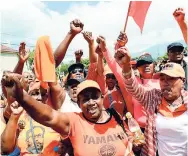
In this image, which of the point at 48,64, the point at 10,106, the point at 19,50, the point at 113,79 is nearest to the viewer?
the point at 10,106

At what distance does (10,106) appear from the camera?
290cm

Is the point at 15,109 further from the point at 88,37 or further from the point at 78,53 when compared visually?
the point at 78,53

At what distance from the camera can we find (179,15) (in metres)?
3.61

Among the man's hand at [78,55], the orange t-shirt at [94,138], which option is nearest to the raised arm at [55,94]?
the orange t-shirt at [94,138]

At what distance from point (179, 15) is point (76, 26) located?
1.17m

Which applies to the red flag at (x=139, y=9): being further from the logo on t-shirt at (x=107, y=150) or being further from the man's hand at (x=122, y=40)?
the logo on t-shirt at (x=107, y=150)

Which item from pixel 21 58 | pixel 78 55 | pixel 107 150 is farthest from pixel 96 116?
pixel 78 55

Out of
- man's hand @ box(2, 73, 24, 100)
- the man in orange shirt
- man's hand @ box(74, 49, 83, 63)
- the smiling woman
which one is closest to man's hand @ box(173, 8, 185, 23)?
the smiling woman

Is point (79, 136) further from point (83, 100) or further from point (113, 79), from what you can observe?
point (113, 79)

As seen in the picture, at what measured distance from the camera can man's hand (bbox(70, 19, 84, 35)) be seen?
3.61 metres

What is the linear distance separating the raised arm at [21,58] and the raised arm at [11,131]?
3.30ft

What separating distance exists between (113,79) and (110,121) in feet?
5.13

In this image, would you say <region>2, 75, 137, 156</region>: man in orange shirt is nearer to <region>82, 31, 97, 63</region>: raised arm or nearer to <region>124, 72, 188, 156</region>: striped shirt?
<region>124, 72, 188, 156</region>: striped shirt

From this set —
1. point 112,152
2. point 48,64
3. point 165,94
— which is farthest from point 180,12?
point 112,152
